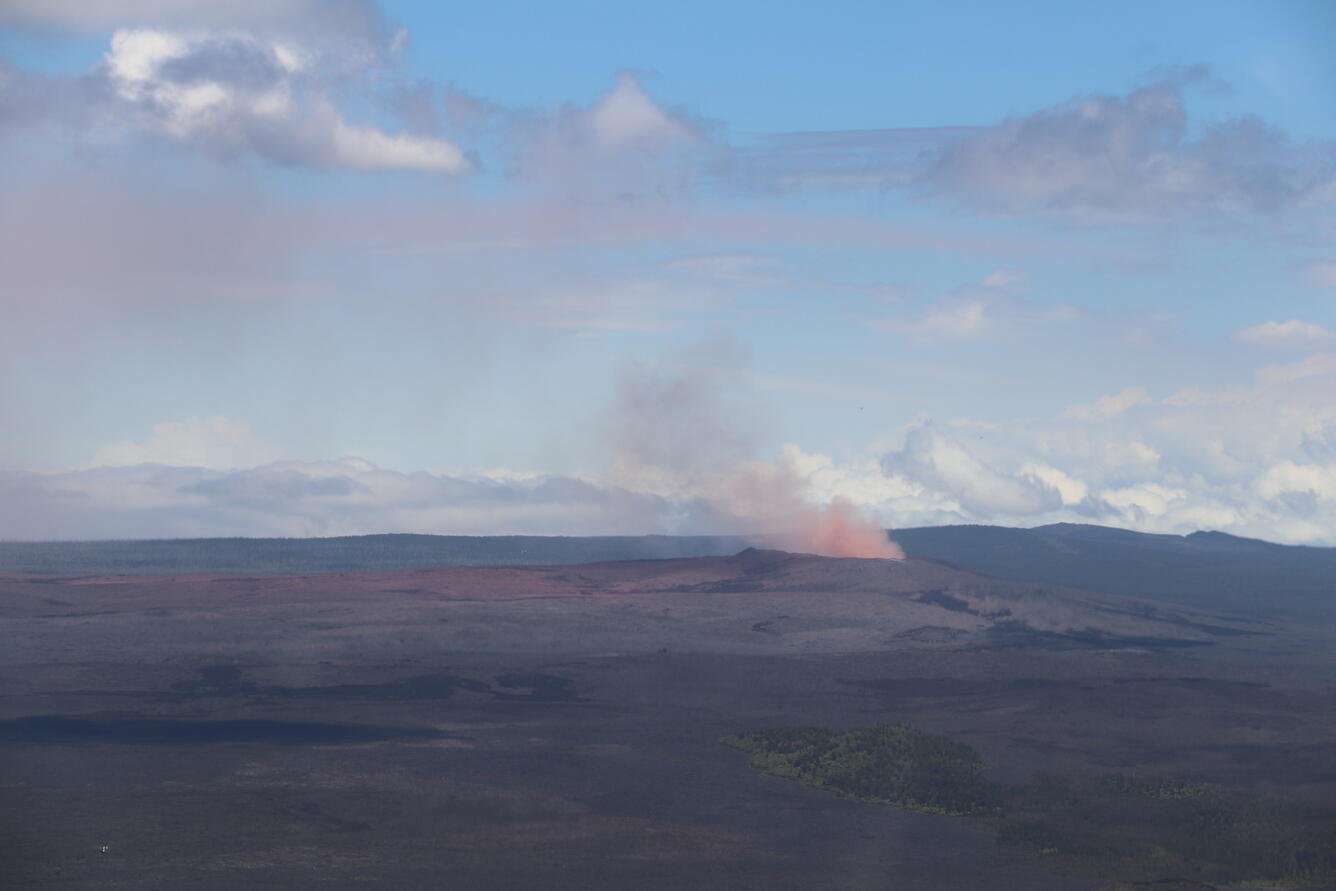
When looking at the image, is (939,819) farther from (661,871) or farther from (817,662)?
(817,662)

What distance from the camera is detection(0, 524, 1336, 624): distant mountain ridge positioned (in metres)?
135

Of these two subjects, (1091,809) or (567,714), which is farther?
(567,714)

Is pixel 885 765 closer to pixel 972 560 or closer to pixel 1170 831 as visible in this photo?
pixel 1170 831

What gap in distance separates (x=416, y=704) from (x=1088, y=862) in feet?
97.7

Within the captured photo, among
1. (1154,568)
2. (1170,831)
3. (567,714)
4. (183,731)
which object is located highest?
(1154,568)

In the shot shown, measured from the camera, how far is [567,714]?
52281mm

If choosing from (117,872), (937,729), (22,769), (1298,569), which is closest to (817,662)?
(937,729)

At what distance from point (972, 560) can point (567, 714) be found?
4692 inches

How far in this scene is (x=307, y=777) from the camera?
3762cm

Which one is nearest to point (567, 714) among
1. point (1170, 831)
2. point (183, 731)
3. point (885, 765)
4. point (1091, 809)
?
point (183, 731)

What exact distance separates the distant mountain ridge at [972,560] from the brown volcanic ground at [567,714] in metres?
36.6

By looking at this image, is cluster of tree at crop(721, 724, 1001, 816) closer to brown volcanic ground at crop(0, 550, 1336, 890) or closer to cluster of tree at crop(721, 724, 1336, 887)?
cluster of tree at crop(721, 724, 1336, 887)

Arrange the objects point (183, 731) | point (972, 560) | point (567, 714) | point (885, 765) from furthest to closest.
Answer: point (972, 560)
point (567, 714)
point (183, 731)
point (885, 765)

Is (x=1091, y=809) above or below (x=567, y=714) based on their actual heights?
below
